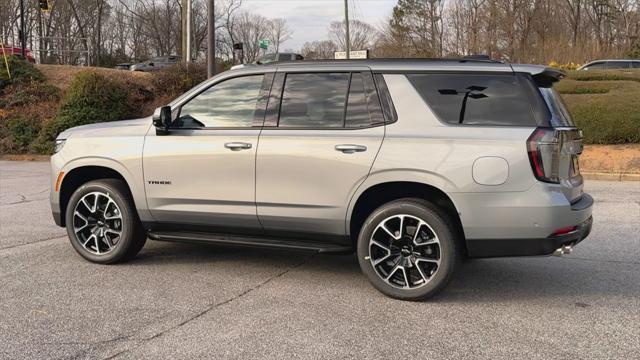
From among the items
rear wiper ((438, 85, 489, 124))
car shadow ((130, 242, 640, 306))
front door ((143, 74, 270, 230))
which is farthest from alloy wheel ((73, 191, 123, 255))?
rear wiper ((438, 85, 489, 124))

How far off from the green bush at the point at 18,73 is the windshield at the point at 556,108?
903 inches

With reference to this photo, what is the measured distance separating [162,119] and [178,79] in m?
19.0

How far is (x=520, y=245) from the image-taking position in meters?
4.20

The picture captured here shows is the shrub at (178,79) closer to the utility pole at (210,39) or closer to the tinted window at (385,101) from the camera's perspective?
the utility pole at (210,39)

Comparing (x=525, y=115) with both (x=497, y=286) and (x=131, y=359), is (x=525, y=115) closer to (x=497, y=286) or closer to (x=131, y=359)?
(x=497, y=286)

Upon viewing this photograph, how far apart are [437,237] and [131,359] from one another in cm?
231

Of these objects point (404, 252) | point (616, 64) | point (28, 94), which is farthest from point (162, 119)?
point (616, 64)

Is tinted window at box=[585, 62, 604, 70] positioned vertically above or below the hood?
above

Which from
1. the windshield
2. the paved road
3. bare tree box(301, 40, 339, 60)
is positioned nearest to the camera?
the paved road

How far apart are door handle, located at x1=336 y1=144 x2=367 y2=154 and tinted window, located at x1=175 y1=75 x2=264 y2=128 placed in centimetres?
91

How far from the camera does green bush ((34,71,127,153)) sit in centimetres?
1972

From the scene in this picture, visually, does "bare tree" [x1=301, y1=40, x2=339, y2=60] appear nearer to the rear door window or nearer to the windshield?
the rear door window

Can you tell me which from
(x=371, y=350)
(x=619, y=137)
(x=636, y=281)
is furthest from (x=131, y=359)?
(x=619, y=137)

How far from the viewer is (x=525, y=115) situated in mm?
4270
